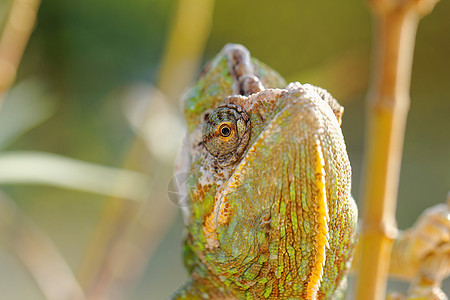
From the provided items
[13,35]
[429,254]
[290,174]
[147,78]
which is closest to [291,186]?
[290,174]

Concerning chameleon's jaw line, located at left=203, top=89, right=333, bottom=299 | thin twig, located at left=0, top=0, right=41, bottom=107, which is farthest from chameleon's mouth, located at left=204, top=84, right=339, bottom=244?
thin twig, located at left=0, top=0, right=41, bottom=107

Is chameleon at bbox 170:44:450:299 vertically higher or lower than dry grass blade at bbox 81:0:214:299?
lower

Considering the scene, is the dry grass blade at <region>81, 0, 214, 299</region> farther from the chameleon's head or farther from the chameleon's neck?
the chameleon's head

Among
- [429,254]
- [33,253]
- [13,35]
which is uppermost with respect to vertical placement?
[13,35]

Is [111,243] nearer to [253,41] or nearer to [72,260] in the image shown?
[72,260]

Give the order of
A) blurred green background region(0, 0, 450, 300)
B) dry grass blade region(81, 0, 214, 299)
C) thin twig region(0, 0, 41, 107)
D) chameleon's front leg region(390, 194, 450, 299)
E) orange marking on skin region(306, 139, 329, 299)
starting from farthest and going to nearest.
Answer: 1. blurred green background region(0, 0, 450, 300)
2. dry grass blade region(81, 0, 214, 299)
3. thin twig region(0, 0, 41, 107)
4. chameleon's front leg region(390, 194, 450, 299)
5. orange marking on skin region(306, 139, 329, 299)

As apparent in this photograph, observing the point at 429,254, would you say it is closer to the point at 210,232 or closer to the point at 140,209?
the point at 210,232

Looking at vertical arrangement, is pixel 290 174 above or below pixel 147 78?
below

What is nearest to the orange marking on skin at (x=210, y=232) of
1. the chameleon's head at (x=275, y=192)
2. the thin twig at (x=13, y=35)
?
the chameleon's head at (x=275, y=192)
